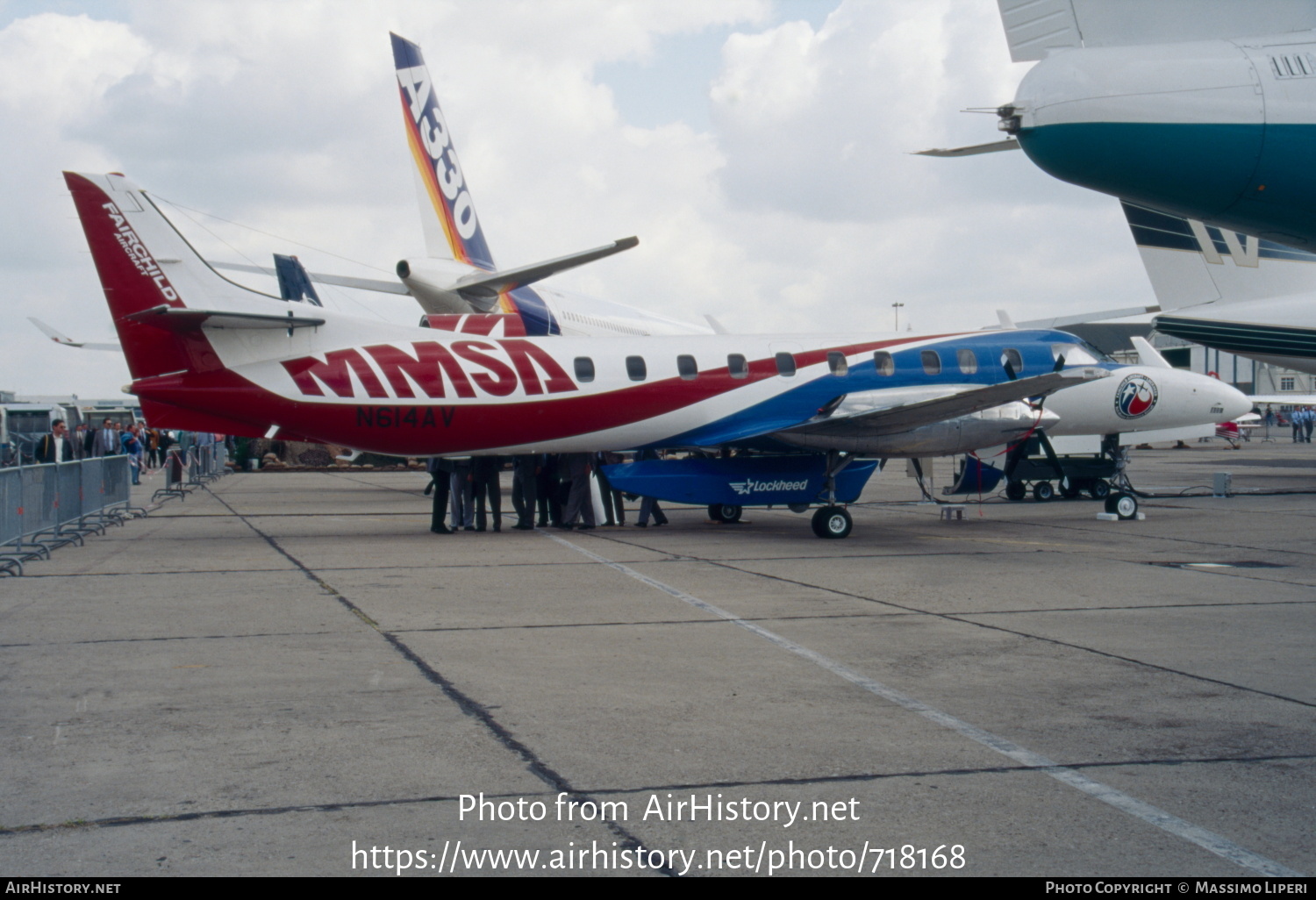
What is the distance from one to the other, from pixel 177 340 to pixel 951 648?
11578 mm

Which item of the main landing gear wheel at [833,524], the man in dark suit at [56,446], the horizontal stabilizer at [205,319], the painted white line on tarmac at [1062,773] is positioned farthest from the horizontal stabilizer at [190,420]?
the man in dark suit at [56,446]

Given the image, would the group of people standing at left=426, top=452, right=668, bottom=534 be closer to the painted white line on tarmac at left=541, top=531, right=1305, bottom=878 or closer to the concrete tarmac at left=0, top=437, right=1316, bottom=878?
the concrete tarmac at left=0, top=437, right=1316, bottom=878

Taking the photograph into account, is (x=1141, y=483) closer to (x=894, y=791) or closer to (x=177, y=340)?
(x=177, y=340)

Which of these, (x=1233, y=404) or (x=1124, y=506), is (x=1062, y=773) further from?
(x=1233, y=404)

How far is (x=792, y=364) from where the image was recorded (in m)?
17.6

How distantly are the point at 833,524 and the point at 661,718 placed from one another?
10.4 m

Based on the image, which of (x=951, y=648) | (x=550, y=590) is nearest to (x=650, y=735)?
(x=951, y=648)

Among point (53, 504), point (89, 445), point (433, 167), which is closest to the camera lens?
point (53, 504)

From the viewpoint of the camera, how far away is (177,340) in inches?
596

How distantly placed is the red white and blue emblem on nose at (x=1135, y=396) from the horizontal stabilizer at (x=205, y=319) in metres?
14.0

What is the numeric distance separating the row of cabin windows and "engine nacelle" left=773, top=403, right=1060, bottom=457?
133 cm

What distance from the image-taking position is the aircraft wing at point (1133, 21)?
6055 millimetres

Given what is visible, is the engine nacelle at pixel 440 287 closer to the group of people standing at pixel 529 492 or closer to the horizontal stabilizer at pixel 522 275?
the horizontal stabilizer at pixel 522 275

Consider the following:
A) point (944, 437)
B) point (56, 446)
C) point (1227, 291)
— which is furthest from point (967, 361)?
point (56, 446)
